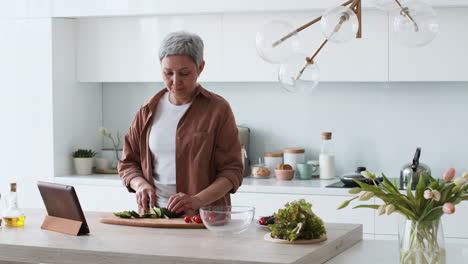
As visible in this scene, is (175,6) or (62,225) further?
(175,6)

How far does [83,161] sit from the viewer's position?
5184mm

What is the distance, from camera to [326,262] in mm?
2580

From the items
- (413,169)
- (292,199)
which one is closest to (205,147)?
(292,199)

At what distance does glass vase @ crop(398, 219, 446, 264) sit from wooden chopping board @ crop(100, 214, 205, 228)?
882 millimetres

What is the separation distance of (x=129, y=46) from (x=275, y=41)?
3.07 metres

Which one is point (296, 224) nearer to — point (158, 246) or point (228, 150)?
point (158, 246)

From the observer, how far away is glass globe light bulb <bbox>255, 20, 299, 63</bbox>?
2.17 m

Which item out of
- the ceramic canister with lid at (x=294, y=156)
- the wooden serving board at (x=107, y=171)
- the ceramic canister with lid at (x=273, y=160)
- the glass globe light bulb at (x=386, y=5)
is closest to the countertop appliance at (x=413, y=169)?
the ceramic canister with lid at (x=294, y=156)

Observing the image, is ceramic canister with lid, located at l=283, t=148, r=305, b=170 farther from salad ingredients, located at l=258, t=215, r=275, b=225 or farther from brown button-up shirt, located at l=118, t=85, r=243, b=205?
salad ingredients, located at l=258, t=215, r=275, b=225

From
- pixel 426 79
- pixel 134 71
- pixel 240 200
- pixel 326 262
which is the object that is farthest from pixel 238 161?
pixel 134 71

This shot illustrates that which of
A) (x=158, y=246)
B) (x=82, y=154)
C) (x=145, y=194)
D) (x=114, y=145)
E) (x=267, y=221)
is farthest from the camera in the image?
(x=114, y=145)

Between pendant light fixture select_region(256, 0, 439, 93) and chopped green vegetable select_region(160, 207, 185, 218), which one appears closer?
pendant light fixture select_region(256, 0, 439, 93)

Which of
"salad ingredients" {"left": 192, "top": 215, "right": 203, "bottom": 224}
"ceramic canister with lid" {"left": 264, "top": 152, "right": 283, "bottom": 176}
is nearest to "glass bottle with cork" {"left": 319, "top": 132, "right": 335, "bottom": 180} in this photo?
"ceramic canister with lid" {"left": 264, "top": 152, "right": 283, "bottom": 176}

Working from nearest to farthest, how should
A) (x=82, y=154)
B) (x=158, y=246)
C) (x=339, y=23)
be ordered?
(x=339, y=23)
(x=158, y=246)
(x=82, y=154)
